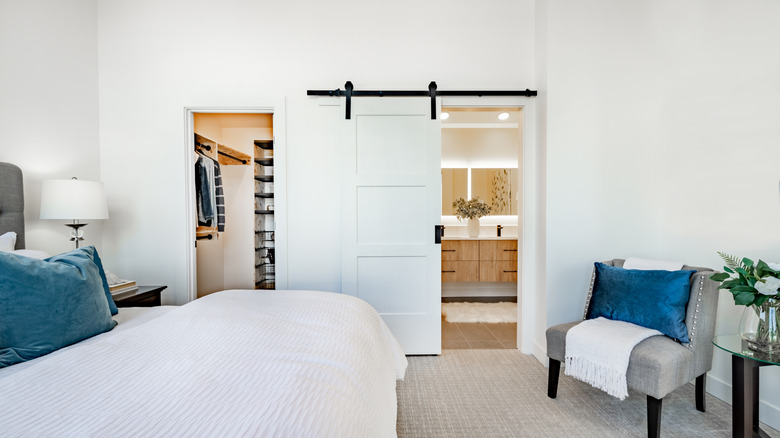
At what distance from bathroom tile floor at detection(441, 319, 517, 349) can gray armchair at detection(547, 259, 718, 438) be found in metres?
1.14

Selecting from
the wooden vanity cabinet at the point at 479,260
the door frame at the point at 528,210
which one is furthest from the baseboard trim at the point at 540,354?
the wooden vanity cabinet at the point at 479,260

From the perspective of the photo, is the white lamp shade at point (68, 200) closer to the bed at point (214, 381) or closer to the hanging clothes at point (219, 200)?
the bed at point (214, 381)

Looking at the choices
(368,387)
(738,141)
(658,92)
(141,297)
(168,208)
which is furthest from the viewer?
(168,208)

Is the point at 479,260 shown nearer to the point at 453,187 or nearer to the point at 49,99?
the point at 453,187

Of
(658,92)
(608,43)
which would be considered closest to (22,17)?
(608,43)

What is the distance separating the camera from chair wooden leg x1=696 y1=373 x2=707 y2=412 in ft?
6.76

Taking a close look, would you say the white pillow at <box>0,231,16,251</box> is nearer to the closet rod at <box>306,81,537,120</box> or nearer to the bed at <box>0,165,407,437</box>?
the bed at <box>0,165,407,437</box>

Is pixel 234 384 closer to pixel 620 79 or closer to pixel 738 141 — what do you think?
pixel 738 141

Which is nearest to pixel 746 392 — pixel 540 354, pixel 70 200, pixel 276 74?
pixel 540 354

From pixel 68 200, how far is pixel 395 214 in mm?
2143

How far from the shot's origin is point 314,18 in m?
2.95

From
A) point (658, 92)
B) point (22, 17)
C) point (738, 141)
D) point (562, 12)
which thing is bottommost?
point (738, 141)

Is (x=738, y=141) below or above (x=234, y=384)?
above

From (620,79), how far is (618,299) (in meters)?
1.70
